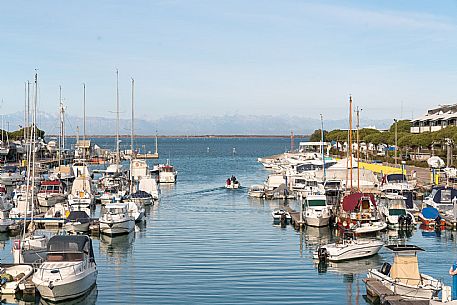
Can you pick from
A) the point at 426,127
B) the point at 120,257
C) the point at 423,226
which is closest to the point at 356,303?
the point at 120,257

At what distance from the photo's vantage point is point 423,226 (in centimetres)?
4906

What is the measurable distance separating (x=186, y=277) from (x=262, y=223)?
65.7 feet

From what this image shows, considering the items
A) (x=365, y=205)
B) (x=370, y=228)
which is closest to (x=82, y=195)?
(x=365, y=205)

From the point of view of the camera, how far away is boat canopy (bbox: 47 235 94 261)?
3014cm

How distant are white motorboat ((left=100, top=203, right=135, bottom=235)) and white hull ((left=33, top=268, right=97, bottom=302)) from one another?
1610cm

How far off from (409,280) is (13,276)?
16.3 metres

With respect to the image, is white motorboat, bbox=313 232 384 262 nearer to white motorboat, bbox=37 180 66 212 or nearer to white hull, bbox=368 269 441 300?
white hull, bbox=368 269 441 300

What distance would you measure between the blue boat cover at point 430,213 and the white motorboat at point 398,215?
90 centimetres

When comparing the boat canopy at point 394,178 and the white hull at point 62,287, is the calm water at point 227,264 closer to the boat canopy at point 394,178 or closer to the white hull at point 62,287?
the white hull at point 62,287

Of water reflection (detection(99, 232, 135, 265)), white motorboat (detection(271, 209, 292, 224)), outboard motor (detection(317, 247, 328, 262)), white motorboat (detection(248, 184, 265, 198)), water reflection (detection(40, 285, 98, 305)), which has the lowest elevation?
water reflection (detection(40, 285, 98, 305))

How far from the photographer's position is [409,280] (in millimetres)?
27672

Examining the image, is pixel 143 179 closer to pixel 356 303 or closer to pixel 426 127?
pixel 356 303

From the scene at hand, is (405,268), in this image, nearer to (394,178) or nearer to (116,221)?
(116,221)

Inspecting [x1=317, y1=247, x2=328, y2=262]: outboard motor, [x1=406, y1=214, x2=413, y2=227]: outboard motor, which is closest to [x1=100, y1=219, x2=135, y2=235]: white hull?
[x1=317, y1=247, x2=328, y2=262]: outboard motor
